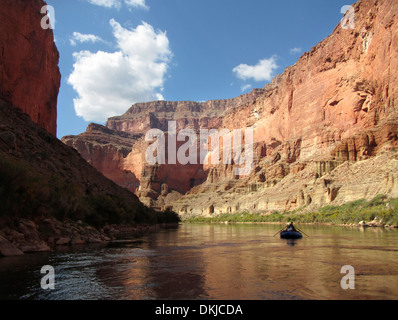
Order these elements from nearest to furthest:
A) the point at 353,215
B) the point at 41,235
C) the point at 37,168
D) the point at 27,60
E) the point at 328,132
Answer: the point at 41,235
the point at 37,168
the point at 27,60
the point at 353,215
the point at 328,132

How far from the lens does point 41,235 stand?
16609 millimetres

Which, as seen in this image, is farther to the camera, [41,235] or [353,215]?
[353,215]

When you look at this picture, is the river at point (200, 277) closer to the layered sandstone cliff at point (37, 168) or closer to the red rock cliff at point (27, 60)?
the layered sandstone cliff at point (37, 168)

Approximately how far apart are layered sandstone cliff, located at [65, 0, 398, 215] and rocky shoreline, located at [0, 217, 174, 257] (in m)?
40.0

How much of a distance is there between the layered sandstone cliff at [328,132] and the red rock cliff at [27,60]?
4672 centimetres

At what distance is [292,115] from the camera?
3777 inches

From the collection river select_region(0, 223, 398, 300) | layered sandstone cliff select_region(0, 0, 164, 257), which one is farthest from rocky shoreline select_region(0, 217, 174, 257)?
river select_region(0, 223, 398, 300)

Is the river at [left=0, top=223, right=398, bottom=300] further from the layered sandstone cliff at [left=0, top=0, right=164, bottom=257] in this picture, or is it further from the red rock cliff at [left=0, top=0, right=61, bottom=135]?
the red rock cliff at [left=0, top=0, right=61, bottom=135]

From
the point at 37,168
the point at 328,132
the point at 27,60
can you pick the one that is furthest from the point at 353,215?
the point at 27,60

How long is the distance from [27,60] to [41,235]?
1163 inches

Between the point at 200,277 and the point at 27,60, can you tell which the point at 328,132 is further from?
the point at 200,277

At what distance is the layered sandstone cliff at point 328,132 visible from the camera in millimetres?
57469
